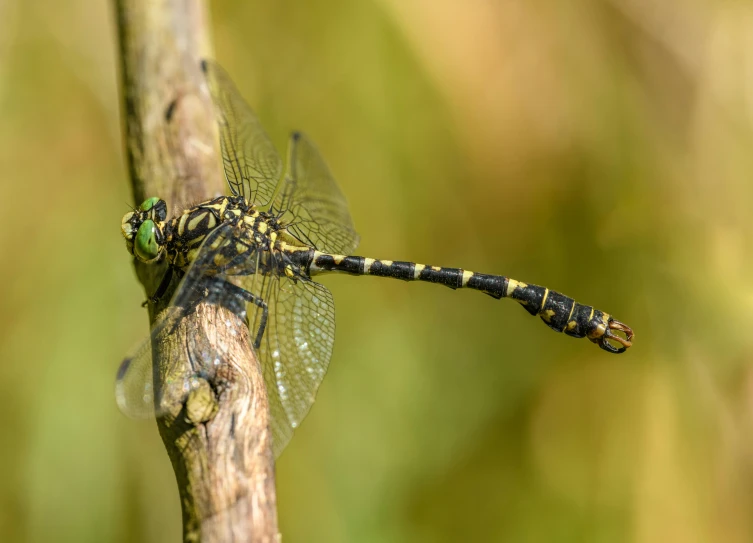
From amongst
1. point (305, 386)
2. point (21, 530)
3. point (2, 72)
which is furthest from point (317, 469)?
point (2, 72)

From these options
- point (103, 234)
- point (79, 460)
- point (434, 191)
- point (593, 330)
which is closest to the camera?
point (593, 330)

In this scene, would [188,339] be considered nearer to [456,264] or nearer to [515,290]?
[515,290]

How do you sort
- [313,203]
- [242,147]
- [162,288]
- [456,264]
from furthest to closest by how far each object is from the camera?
[456,264] < [313,203] < [242,147] < [162,288]

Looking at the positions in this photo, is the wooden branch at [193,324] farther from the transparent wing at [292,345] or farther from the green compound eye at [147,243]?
the transparent wing at [292,345]

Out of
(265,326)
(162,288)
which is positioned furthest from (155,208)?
(265,326)

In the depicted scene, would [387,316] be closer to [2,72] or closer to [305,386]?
[305,386]
